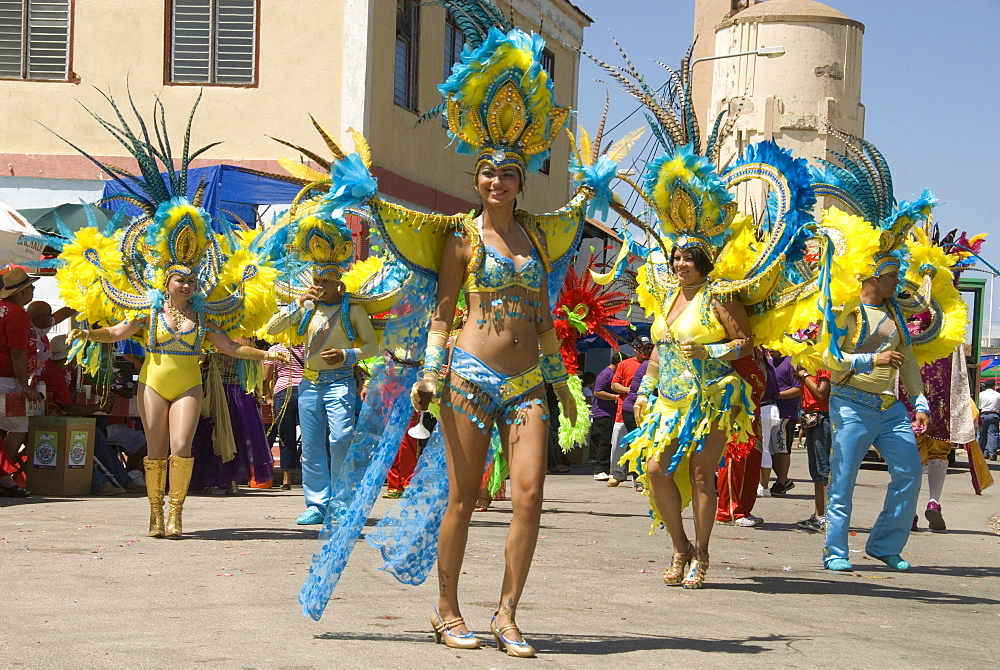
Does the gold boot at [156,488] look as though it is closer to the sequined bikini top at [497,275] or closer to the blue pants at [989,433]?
the sequined bikini top at [497,275]

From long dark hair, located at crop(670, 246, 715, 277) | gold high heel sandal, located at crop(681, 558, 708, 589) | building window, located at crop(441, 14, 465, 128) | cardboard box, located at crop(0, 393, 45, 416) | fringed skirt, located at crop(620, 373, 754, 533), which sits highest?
building window, located at crop(441, 14, 465, 128)

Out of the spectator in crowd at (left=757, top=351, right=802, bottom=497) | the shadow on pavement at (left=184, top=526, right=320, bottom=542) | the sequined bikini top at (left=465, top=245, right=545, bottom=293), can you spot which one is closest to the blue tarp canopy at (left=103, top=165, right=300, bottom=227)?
the spectator in crowd at (left=757, top=351, right=802, bottom=497)

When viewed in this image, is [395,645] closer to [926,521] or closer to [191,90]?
[926,521]

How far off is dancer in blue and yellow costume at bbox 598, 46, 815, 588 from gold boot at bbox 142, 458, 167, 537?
3.21 meters

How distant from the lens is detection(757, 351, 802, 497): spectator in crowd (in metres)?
14.6

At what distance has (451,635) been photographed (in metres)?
5.60

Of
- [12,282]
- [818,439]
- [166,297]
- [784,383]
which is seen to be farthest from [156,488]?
[784,383]

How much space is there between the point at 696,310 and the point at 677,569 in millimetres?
1498

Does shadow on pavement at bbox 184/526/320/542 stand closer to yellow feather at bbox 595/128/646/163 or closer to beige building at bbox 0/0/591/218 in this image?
yellow feather at bbox 595/128/646/163

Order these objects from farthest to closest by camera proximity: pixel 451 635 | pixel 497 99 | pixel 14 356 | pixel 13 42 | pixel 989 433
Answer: pixel 989 433 → pixel 13 42 → pixel 14 356 → pixel 497 99 → pixel 451 635

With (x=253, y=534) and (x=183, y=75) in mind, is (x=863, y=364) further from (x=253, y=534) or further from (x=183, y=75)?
(x=183, y=75)

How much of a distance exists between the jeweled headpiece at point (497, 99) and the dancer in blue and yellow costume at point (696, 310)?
1.84 m

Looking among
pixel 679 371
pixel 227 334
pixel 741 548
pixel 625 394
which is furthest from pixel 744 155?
pixel 625 394

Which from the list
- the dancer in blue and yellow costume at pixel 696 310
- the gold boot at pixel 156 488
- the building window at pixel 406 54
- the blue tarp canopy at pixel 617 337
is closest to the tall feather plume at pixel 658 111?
the dancer in blue and yellow costume at pixel 696 310
